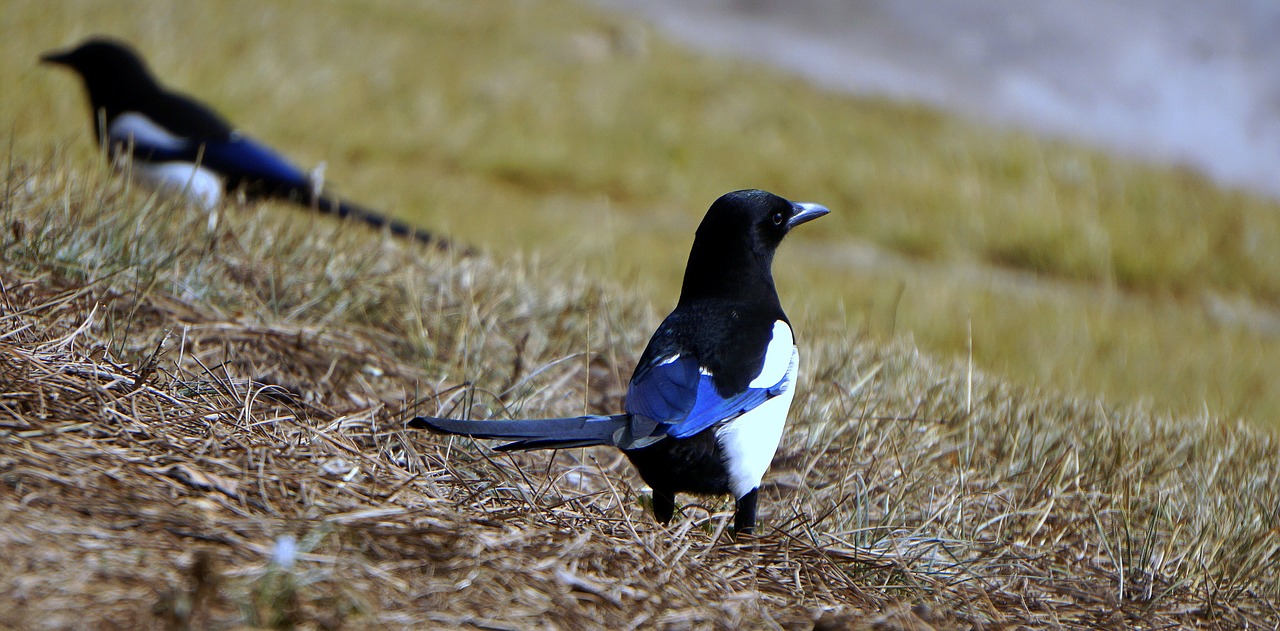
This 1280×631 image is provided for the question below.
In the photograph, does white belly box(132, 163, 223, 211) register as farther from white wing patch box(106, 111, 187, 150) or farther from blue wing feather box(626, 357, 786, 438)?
blue wing feather box(626, 357, 786, 438)

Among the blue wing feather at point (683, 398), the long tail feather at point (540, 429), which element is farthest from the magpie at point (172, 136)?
the long tail feather at point (540, 429)

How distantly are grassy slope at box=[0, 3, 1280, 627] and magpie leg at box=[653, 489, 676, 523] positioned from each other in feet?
0.39

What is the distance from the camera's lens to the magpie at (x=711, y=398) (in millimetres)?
2346

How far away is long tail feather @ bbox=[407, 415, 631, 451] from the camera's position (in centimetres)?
212

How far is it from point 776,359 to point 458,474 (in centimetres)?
76

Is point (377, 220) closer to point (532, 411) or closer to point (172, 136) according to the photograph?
point (172, 136)

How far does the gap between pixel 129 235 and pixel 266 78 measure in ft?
18.6

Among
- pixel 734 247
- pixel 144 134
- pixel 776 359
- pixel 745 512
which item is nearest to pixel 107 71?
pixel 144 134

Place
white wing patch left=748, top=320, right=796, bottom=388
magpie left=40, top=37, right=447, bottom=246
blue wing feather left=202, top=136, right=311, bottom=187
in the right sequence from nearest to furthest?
white wing patch left=748, top=320, right=796, bottom=388 < magpie left=40, top=37, right=447, bottom=246 < blue wing feather left=202, top=136, right=311, bottom=187

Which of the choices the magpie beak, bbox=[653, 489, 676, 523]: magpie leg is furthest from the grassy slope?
the magpie beak

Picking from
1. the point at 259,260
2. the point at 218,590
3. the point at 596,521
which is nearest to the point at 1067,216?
the point at 259,260

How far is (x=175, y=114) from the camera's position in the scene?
5820 millimetres

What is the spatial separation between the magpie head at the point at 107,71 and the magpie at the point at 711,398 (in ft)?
13.8

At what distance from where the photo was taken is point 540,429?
2.22 m
